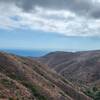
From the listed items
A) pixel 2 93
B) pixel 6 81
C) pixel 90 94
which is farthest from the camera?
pixel 90 94

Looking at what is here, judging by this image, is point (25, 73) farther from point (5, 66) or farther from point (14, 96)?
point (14, 96)

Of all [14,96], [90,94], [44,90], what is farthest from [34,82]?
[90,94]

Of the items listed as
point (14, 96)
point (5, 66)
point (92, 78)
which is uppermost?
point (5, 66)

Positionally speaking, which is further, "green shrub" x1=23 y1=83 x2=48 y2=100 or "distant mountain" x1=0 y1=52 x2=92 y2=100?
"green shrub" x1=23 y1=83 x2=48 y2=100

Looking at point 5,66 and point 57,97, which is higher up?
point 5,66

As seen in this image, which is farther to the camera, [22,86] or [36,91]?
[36,91]

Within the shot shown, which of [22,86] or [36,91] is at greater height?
[22,86]

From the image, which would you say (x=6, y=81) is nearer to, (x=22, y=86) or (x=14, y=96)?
(x=22, y=86)

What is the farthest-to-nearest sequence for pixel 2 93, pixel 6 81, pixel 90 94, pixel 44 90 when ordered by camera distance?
pixel 90 94 → pixel 44 90 → pixel 6 81 → pixel 2 93

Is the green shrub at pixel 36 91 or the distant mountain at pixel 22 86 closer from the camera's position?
the distant mountain at pixel 22 86

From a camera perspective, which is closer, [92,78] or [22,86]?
[22,86]
